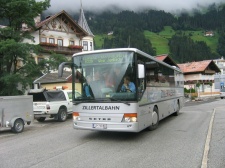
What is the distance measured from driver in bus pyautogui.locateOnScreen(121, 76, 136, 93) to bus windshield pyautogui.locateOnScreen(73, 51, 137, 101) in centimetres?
3

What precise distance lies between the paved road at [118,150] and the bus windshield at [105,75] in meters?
1.52

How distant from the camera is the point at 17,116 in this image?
12.8 metres

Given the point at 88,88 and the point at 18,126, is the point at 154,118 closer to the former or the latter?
the point at 88,88

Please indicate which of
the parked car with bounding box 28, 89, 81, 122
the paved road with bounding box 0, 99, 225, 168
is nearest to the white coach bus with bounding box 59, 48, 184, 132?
the paved road with bounding box 0, 99, 225, 168

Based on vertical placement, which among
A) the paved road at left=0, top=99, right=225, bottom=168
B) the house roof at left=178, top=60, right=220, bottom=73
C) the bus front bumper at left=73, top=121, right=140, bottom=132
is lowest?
the paved road at left=0, top=99, right=225, bottom=168

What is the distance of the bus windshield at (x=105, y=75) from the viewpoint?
352 inches

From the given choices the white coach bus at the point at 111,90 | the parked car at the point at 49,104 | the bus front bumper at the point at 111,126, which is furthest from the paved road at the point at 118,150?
the parked car at the point at 49,104

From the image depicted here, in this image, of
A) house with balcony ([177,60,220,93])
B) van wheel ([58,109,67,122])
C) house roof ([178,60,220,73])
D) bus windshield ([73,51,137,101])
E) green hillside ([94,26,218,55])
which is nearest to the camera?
bus windshield ([73,51,137,101])

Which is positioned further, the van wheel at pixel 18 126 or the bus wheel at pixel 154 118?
the van wheel at pixel 18 126

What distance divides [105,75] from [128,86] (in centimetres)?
84

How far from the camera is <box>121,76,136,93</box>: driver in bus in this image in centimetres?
888

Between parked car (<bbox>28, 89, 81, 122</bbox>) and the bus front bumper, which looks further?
parked car (<bbox>28, 89, 81, 122</bbox>)

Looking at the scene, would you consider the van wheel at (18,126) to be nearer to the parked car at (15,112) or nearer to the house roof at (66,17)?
the parked car at (15,112)

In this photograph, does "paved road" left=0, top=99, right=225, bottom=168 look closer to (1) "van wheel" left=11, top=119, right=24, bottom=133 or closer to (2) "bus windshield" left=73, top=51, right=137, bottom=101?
(2) "bus windshield" left=73, top=51, right=137, bottom=101
